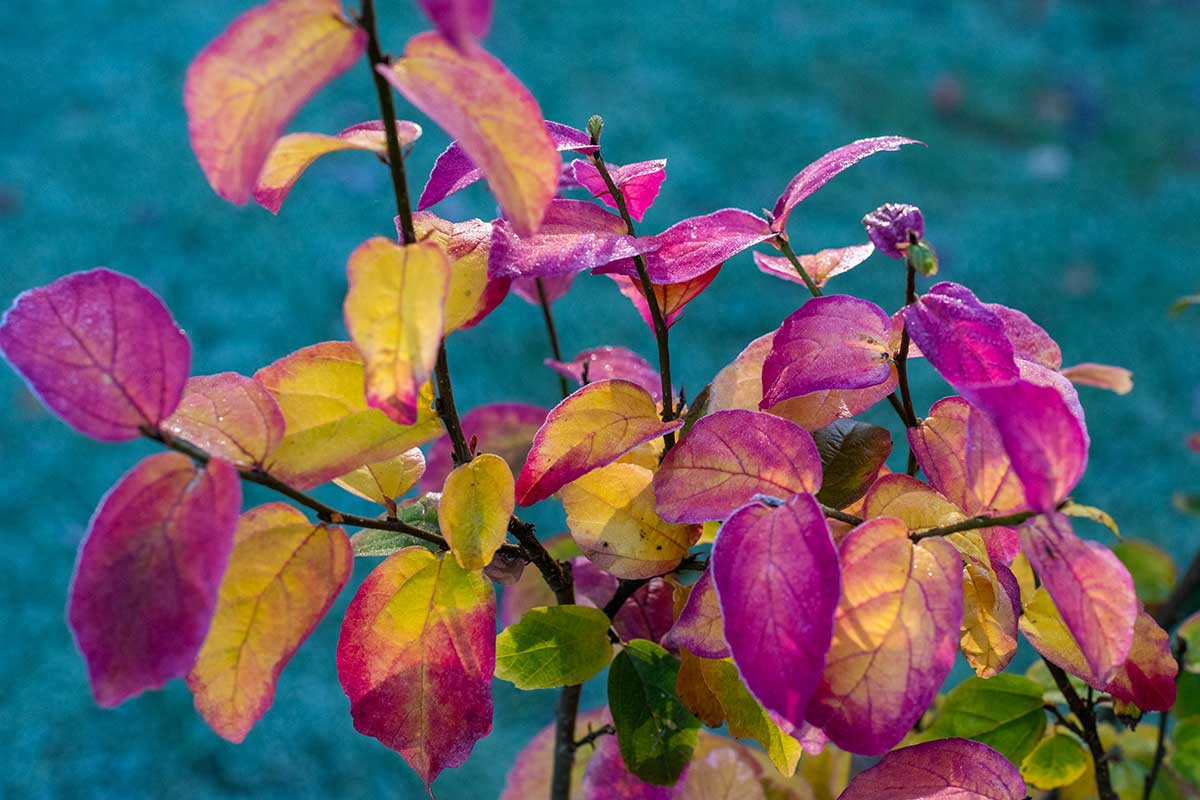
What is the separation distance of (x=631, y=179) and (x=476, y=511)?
0.56 ft

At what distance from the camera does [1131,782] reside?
0.65m

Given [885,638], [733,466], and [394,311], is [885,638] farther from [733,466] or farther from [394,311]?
[394,311]

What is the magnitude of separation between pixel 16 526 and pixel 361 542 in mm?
1374

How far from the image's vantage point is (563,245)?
1.30 feet

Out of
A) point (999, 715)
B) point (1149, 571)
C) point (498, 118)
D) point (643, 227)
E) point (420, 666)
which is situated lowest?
point (643, 227)

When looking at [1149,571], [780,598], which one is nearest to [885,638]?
[780,598]

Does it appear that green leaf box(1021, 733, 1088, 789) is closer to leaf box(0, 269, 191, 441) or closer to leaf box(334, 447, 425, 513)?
leaf box(334, 447, 425, 513)

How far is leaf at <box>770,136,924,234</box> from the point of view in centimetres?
43

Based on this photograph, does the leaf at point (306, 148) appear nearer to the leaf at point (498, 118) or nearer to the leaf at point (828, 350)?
the leaf at point (498, 118)

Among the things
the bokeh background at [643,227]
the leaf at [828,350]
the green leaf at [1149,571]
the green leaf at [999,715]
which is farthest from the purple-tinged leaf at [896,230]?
the bokeh background at [643,227]

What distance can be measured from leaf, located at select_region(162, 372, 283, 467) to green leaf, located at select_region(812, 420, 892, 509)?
0.22m

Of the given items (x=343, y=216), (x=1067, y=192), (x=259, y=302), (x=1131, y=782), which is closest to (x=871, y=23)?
(x=1067, y=192)

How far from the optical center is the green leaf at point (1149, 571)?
785 millimetres

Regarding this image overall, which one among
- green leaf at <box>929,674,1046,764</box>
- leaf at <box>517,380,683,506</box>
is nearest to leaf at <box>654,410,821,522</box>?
leaf at <box>517,380,683,506</box>
